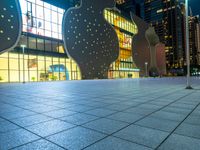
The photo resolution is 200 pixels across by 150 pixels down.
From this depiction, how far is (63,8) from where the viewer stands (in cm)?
4288

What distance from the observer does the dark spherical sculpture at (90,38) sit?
36.2 metres

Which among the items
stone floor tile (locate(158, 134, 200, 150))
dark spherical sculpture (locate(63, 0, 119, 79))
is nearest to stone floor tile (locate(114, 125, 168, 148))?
stone floor tile (locate(158, 134, 200, 150))

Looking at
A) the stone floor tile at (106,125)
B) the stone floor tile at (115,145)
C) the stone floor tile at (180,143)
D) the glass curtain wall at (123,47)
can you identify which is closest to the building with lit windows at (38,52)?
the glass curtain wall at (123,47)

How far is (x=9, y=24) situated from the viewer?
91.8 ft

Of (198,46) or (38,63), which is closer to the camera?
(38,63)

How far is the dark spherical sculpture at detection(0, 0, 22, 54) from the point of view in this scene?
27219 mm

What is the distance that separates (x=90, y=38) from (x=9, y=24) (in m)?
17.5

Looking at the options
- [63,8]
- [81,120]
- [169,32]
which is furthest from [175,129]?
[169,32]

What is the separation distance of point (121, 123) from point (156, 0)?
193 m

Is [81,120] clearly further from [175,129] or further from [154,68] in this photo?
[154,68]

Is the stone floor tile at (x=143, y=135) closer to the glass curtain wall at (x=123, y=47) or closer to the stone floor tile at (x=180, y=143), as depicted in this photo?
the stone floor tile at (x=180, y=143)

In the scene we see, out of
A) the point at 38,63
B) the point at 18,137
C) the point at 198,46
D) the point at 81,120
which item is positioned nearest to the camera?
the point at 18,137

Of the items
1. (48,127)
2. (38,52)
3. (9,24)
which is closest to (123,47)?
(38,52)

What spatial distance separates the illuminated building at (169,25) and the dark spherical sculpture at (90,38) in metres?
138
